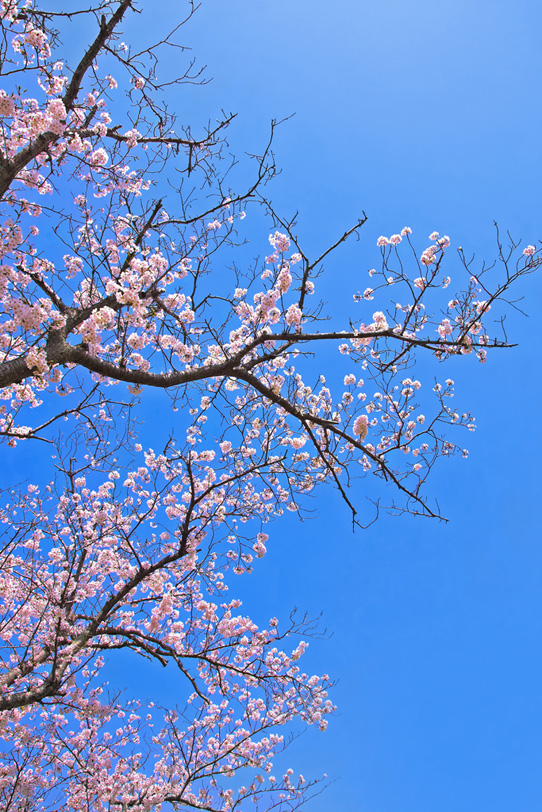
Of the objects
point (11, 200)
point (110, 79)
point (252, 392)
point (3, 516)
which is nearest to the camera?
point (11, 200)

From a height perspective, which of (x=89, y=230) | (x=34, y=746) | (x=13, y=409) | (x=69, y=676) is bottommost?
(x=34, y=746)

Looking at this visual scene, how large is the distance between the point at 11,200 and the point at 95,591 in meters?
5.98

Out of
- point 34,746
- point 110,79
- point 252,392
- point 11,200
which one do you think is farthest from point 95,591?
point 110,79

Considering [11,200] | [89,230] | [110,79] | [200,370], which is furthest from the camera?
[110,79]

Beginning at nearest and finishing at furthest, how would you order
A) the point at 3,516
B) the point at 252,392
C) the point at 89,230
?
the point at 89,230, the point at 252,392, the point at 3,516

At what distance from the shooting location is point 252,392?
7.55 meters

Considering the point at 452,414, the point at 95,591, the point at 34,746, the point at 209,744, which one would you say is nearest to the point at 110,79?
the point at 452,414

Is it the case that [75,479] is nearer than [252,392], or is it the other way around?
Result: [252,392]

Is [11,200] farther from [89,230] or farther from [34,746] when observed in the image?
[34,746]

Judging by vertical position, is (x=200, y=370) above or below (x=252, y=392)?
below

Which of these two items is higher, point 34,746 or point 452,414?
point 452,414

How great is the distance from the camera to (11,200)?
5883 mm

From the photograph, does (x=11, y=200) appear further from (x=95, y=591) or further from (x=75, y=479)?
(x=95, y=591)

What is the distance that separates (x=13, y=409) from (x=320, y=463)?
4.41m
